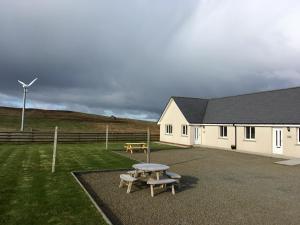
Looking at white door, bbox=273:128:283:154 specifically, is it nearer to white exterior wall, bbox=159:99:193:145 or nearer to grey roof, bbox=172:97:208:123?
grey roof, bbox=172:97:208:123

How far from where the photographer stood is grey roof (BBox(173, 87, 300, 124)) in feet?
78.8

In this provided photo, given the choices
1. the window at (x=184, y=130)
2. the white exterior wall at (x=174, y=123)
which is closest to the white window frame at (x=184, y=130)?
the window at (x=184, y=130)

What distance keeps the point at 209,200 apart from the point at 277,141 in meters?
16.4

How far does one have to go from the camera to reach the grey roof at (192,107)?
3412 cm

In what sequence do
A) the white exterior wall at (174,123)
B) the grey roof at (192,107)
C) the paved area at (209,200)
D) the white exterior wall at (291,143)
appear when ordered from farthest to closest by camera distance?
the white exterior wall at (174,123), the grey roof at (192,107), the white exterior wall at (291,143), the paved area at (209,200)

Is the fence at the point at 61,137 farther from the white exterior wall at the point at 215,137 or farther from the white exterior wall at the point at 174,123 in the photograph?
the white exterior wall at the point at 215,137

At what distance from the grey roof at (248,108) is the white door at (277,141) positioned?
779 mm

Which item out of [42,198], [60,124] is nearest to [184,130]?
[42,198]

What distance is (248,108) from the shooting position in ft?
94.1

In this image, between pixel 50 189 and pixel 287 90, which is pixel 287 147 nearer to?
pixel 287 90

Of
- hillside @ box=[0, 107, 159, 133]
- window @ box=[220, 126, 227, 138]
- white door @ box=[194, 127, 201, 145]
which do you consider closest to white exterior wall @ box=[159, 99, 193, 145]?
white door @ box=[194, 127, 201, 145]

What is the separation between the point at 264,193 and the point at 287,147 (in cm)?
1332

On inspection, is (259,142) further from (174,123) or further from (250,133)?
(174,123)

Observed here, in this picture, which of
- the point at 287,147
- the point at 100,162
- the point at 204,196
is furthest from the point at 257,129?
the point at 204,196
